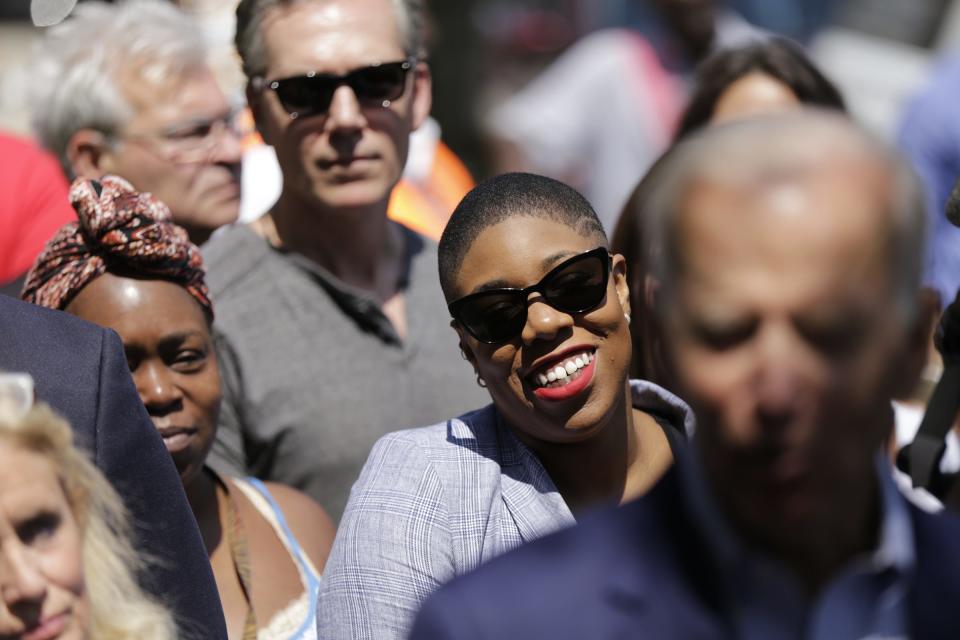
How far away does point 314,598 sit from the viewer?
3.08 meters

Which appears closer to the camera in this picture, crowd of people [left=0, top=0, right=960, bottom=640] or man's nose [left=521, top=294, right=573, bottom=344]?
crowd of people [left=0, top=0, right=960, bottom=640]

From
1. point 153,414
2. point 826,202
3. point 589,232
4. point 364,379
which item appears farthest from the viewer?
point 364,379

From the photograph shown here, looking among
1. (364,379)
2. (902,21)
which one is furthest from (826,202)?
(902,21)

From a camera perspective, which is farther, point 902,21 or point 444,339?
point 902,21

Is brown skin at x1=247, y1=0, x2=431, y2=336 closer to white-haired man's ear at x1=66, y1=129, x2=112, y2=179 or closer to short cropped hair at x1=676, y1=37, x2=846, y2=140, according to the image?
white-haired man's ear at x1=66, y1=129, x2=112, y2=179

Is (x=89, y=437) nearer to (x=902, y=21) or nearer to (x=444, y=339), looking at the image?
(x=444, y=339)

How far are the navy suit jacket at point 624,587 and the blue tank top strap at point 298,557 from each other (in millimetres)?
1350

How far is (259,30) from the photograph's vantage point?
396cm

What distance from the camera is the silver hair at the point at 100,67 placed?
399 centimetres

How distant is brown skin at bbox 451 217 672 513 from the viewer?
2.71 m

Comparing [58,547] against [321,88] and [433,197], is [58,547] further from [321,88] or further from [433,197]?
[433,197]

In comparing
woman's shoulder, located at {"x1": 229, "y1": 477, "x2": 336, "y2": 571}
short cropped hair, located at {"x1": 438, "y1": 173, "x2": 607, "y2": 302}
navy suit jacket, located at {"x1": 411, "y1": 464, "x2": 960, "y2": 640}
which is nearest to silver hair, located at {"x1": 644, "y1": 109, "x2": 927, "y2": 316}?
navy suit jacket, located at {"x1": 411, "y1": 464, "x2": 960, "y2": 640}

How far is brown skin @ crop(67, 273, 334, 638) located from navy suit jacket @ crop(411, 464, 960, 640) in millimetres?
1379

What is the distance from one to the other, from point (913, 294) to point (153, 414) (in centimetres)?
179
